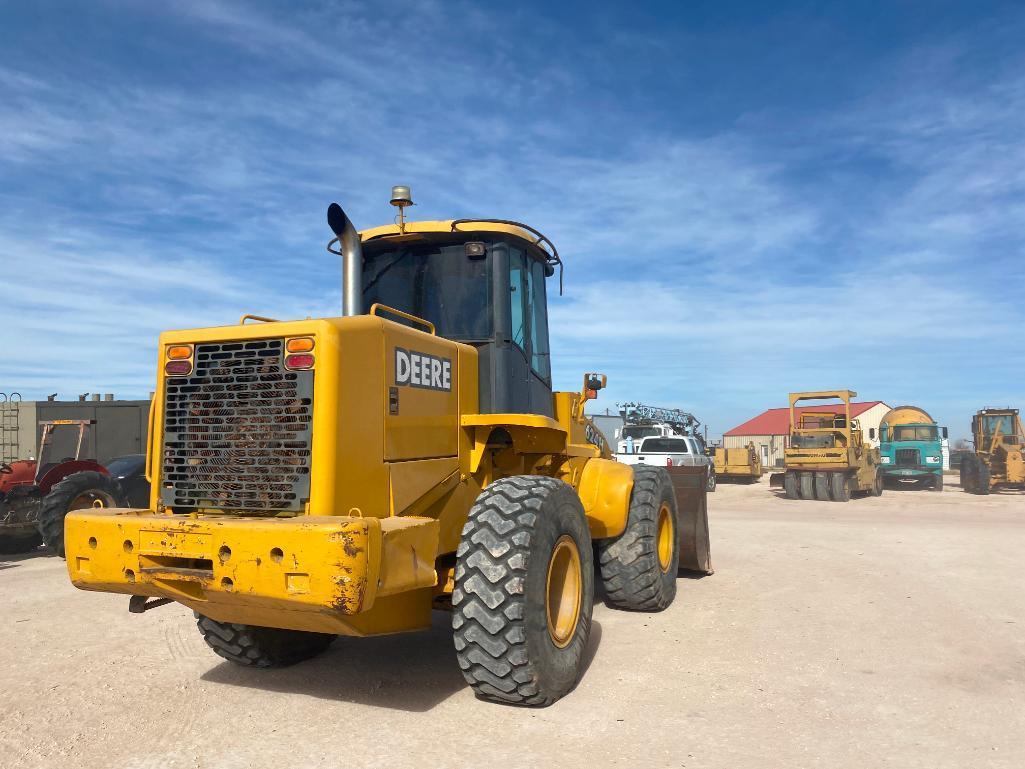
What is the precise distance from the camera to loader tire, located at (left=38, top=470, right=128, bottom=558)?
9891 millimetres

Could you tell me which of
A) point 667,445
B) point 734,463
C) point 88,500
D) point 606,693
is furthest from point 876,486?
point 606,693

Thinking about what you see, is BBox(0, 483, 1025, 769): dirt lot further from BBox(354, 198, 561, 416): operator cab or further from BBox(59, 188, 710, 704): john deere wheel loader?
BBox(354, 198, 561, 416): operator cab

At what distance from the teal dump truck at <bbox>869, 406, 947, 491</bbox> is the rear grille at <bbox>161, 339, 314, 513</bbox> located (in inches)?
969

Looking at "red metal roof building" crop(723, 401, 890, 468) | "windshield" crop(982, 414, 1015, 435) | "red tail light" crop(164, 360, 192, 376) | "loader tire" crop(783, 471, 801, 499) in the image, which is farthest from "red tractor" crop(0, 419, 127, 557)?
"red metal roof building" crop(723, 401, 890, 468)

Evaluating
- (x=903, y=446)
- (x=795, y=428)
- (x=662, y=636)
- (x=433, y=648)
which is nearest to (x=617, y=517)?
(x=662, y=636)

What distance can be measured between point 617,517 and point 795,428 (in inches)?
749

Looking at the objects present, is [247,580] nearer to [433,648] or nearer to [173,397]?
[173,397]

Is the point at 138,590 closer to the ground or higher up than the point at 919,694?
higher up

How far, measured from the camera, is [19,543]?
36.9ft

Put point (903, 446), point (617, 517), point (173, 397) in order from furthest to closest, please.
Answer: point (903, 446), point (617, 517), point (173, 397)

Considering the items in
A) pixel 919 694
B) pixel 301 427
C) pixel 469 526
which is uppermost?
pixel 301 427

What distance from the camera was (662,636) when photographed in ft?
20.4

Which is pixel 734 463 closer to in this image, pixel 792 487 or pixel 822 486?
pixel 792 487

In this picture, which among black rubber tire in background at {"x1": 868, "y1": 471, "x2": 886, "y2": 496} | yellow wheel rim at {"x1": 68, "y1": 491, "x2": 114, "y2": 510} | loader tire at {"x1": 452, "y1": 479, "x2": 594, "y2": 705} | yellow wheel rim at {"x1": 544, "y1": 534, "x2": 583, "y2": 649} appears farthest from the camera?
black rubber tire in background at {"x1": 868, "y1": 471, "x2": 886, "y2": 496}
